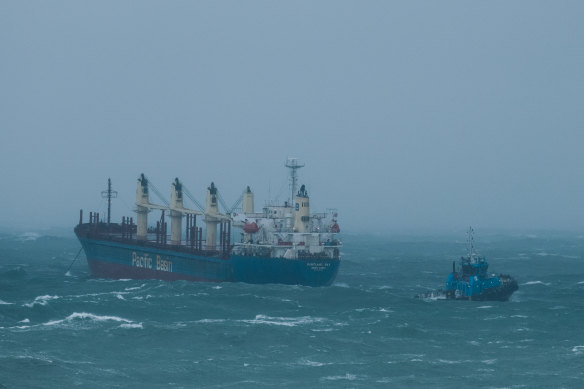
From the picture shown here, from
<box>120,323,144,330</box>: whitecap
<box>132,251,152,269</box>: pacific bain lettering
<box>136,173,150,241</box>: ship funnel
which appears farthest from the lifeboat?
<box>136,173,150,241</box>: ship funnel

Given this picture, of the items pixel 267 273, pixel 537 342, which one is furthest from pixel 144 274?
pixel 537 342

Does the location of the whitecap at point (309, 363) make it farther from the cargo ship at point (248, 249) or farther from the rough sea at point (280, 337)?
the cargo ship at point (248, 249)

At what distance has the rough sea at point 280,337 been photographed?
48.6m

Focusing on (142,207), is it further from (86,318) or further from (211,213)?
(86,318)

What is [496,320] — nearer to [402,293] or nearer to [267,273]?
[402,293]

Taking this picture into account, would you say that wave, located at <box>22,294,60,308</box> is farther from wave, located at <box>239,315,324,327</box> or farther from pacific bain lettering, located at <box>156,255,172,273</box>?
wave, located at <box>239,315,324,327</box>

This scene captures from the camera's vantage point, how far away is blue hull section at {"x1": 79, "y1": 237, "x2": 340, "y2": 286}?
275 ft

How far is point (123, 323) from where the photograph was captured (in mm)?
64125

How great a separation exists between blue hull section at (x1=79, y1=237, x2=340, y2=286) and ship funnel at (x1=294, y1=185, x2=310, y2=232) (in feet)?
12.6

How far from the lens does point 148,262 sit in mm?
99750

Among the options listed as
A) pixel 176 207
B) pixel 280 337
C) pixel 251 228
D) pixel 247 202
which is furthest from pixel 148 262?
pixel 280 337

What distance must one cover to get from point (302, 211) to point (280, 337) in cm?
2692

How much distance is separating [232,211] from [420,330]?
3396 cm

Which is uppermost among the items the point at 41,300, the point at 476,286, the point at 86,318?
the point at 476,286
